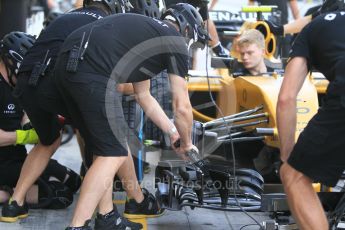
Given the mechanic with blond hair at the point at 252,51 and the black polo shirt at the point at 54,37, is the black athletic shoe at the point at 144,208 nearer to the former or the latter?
the black polo shirt at the point at 54,37

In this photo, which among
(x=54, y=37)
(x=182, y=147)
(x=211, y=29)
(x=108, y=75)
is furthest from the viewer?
(x=211, y=29)

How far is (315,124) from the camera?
4395 mm

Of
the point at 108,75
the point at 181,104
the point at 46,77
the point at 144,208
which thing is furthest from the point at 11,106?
the point at 181,104

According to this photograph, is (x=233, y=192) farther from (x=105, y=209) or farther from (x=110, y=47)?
(x=110, y=47)

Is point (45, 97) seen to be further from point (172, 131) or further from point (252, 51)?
point (252, 51)

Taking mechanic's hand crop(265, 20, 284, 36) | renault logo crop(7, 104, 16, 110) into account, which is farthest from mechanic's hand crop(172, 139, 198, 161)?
mechanic's hand crop(265, 20, 284, 36)

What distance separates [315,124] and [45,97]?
6.43 feet

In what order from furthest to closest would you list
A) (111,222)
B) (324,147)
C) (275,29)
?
(275,29), (111,222), (324,147)

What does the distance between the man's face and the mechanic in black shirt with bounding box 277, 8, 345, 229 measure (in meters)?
2.54

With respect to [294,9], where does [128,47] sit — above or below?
above

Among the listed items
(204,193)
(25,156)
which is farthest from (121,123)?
(25,156)

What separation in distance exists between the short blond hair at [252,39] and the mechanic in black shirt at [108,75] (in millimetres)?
2179

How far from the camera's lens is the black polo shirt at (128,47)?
4922mm

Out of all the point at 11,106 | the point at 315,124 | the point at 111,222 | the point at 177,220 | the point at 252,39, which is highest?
the point at 315,124
